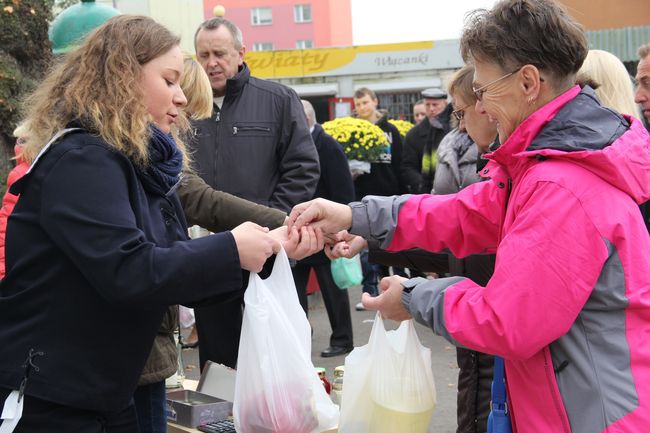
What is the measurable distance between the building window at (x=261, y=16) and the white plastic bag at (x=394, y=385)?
63.1 metres

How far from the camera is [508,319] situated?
1882mm

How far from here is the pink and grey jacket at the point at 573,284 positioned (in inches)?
72.6

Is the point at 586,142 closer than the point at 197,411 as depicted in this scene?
Yes

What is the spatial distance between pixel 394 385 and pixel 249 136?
8.22 feet

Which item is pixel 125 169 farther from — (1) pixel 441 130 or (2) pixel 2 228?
(1) pixel 441 130

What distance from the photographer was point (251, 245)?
2242 mm

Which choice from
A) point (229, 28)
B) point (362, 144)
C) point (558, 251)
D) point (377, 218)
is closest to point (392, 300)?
point (377, 218)

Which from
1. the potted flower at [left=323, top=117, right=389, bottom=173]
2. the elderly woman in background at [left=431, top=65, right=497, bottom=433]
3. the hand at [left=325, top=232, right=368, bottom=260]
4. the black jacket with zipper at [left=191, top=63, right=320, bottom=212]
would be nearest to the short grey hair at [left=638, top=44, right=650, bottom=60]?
the elderly woman in background at [left=431, top=65, right=497, bottom=433]

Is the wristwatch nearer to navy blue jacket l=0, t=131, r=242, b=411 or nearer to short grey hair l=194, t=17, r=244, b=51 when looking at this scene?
navy blue jacket l=0, t=131, r=242, b=411

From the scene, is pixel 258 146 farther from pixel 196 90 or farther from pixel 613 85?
pixel 613 85

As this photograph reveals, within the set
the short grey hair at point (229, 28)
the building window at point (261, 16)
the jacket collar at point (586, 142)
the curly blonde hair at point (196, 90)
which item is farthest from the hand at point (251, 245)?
the building window at point (261, 16)

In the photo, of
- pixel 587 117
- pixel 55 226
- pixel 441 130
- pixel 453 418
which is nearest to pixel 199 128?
pixel 453 418

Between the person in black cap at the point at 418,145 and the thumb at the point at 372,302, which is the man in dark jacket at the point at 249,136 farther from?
the person in black cap at the point at 418,145

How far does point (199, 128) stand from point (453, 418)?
2.57 m
